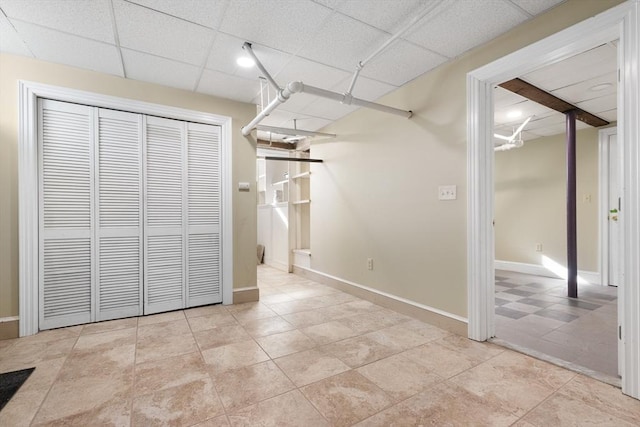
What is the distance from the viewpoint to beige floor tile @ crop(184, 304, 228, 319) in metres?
3.12

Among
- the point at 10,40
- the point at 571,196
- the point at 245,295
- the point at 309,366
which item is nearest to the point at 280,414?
the point at 309,366

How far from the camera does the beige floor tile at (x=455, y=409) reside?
1.46 metres

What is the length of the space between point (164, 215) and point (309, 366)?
7.52 feet

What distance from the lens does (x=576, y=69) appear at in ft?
9.13

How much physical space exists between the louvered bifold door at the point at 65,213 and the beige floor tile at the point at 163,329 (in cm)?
66

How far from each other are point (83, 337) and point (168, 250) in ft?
3.40

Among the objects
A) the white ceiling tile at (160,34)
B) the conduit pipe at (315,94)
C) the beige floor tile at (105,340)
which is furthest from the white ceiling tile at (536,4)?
the beige floor tile at (105,340)

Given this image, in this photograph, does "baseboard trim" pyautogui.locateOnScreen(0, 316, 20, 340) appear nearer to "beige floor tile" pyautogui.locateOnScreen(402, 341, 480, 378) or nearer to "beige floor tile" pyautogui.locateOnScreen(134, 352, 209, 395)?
"beige floor tile" pyautogui.locateOnScreen(134, 352, 209, 395)

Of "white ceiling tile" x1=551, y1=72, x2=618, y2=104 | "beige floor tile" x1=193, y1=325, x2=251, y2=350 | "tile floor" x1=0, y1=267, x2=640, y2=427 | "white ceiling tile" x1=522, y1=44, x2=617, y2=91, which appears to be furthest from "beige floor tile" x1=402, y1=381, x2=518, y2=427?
"white ceiling tile" x1=551, y1=72, x2=618, y2=104

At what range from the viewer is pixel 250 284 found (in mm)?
3627

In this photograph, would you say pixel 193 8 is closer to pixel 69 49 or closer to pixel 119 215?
pixel 69 49

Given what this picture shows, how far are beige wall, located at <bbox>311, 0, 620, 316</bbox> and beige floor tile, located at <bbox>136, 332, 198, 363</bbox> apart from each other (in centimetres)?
212

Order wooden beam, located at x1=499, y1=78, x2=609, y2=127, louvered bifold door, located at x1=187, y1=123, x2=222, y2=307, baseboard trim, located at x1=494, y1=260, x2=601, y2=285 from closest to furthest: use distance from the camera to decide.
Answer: wooden beam, located at x1=499, y1=78, x2=609, y2=127 < louvered bifold door, located at x1=187, y1=123, x2=222, y2=307 < baseboard trim, located at x1=494, y1=260, x2=601, y2=285

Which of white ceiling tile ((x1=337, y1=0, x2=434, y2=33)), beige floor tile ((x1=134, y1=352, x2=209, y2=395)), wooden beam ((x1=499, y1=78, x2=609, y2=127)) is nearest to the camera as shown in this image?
beige floor tile ((x1=134, y1=352, x2=209, y2=395))
